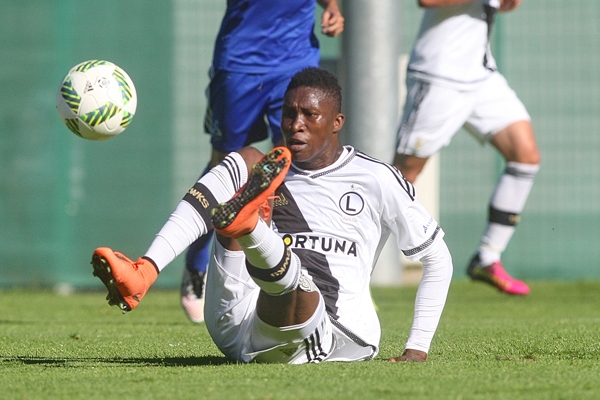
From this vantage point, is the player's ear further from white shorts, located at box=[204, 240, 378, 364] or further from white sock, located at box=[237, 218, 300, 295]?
white sock, located at box=[237, 218, 300, 295]

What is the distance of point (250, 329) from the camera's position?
402 cm

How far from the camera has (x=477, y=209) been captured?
11.9 meters

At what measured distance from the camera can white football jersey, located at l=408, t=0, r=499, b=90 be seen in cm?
757

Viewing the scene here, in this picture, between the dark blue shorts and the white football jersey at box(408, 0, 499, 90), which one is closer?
the dark blue shorts

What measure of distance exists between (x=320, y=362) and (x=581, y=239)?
8.46 m

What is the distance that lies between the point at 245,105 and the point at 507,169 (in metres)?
2.36

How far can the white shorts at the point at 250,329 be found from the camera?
3.91 metres

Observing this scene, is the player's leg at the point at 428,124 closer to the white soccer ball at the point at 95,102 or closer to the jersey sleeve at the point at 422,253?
the white soccer ball at the point at 95,102

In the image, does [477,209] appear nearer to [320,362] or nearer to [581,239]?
[581,239]

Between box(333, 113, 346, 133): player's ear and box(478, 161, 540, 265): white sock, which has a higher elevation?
box(333, 113, 346, 133): player's ear

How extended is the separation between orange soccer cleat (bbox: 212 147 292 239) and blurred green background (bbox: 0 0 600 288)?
7886mm

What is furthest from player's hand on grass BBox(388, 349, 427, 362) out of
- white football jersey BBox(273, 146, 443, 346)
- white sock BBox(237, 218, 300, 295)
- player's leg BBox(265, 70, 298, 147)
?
player's leg BBox(265, 70, 298, 147)

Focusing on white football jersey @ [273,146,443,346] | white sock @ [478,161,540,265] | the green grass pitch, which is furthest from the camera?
white sock @ [478,161,540,265]

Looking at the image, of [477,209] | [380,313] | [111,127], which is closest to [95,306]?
[380,313]
